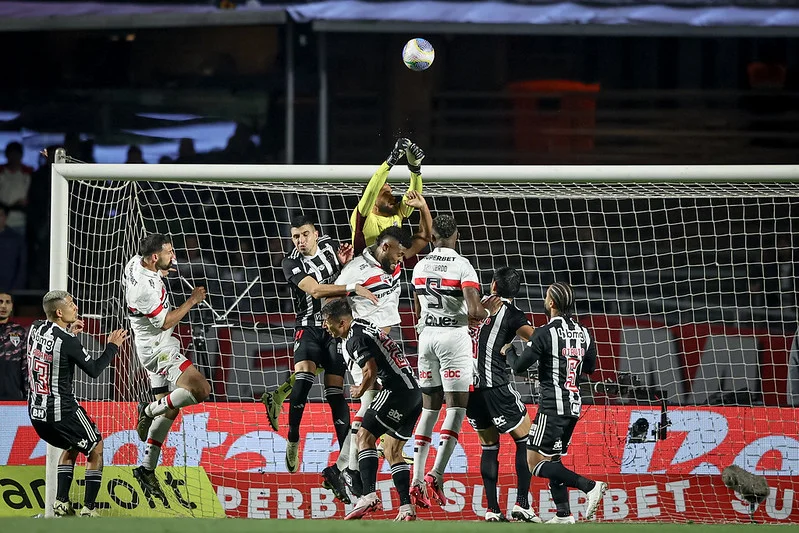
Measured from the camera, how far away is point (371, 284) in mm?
10000

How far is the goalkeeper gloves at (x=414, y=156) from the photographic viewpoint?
9828 mm

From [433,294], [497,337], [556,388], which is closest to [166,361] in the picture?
[433,294]

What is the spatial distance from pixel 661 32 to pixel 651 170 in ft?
16.9

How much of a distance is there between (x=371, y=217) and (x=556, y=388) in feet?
6.88

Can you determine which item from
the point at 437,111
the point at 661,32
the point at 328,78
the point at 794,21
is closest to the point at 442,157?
the point at 437,111

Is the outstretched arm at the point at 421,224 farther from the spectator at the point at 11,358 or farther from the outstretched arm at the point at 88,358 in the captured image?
the spectator at the point at 11,358

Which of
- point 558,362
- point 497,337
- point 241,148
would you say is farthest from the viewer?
point 241,148

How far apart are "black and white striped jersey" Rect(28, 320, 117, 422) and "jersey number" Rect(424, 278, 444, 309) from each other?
8.37ft

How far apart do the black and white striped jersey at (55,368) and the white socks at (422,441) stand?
8.33ft

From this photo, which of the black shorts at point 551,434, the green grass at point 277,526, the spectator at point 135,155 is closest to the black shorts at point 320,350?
the black shorts at point 551,434

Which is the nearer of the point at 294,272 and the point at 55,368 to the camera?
the point at 55,368

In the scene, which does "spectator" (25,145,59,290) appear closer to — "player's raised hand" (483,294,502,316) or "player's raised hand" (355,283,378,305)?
"player's raised hand" (355,283,378,305)

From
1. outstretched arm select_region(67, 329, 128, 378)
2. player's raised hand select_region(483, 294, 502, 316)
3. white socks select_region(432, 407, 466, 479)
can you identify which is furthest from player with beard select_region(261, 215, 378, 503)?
outstretched arm select_region(67, 329, 128, 378)

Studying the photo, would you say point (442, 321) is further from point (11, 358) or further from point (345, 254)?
point (11, 358)
